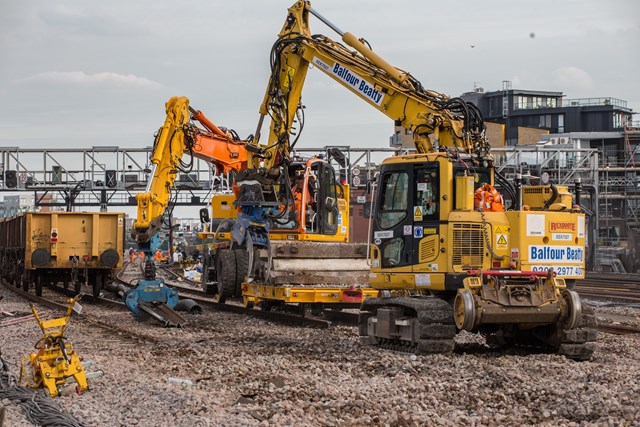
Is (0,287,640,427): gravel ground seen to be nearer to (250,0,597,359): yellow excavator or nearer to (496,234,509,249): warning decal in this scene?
(250,0,597,359): yellow excavator

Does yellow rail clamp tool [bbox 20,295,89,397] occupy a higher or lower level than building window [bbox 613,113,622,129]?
lower

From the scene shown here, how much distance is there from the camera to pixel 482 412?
949 centimetres

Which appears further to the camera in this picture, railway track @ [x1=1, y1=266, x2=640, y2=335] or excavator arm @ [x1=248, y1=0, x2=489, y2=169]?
railway track @ [x1=1, y1=266, x2=640, y2=335]

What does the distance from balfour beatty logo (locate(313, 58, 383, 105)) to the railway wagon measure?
11606 mm

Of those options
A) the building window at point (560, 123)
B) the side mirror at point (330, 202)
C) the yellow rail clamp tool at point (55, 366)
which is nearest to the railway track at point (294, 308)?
the side mirror at point (330, 202)

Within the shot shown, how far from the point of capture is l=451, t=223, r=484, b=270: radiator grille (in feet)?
44.0

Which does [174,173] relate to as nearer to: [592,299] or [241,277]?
[241,277]

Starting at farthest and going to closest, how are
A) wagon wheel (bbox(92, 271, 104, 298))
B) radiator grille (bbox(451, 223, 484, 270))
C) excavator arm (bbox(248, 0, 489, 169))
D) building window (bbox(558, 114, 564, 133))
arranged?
building window (bbox(558, 114, 564, 133))
wagon wheel (bbox(92, 271, 104, 298))
excavator arm (bbox(248, 0, 489, 169))
radiator grille (bbox(451, 223, 484, 270))

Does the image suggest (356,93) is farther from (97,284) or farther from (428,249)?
(97,284)

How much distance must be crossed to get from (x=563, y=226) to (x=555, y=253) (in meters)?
0.40

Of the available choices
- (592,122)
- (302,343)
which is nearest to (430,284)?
(302,343)

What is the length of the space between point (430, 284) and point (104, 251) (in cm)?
1574

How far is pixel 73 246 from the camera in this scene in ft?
90.8

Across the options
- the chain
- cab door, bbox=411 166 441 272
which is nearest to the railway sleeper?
cab door, bbox=411 166 441 272
